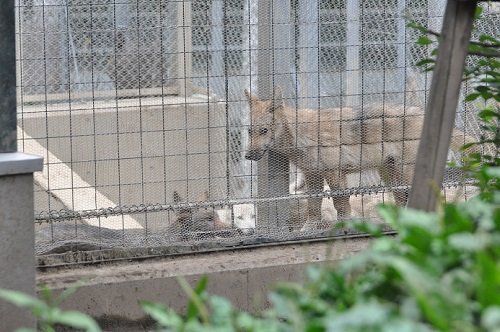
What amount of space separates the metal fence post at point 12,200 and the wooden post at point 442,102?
2.04 meters

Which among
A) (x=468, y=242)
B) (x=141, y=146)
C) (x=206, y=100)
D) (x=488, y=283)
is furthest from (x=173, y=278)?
(x=488, y=283)

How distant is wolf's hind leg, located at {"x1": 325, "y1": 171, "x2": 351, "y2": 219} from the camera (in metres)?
7.42

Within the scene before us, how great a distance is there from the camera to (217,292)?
584 cm

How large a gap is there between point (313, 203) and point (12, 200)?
3488 millimetres

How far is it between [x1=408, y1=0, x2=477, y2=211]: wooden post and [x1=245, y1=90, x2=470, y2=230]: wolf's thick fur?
4.14 m

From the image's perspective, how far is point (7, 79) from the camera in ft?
14.4

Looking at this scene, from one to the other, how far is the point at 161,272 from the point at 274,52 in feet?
5.99

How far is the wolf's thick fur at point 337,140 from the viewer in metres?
7.29

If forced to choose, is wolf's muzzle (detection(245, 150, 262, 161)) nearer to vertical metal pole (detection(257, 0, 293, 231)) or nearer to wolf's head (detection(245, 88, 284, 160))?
wolf's head (detection(245, 88, 284, 160))

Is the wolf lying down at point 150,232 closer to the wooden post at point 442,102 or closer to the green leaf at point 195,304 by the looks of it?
the wooden post at point 442,102

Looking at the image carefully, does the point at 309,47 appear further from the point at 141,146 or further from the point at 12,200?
the point at 12,200

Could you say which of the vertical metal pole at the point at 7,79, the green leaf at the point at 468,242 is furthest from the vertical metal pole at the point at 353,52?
the green leaf at the point at 468,242

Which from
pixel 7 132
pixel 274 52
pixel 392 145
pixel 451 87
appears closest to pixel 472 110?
pixel 392 145

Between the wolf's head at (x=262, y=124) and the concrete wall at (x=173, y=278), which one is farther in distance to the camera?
the wolf's head at (x=262, y=124)
